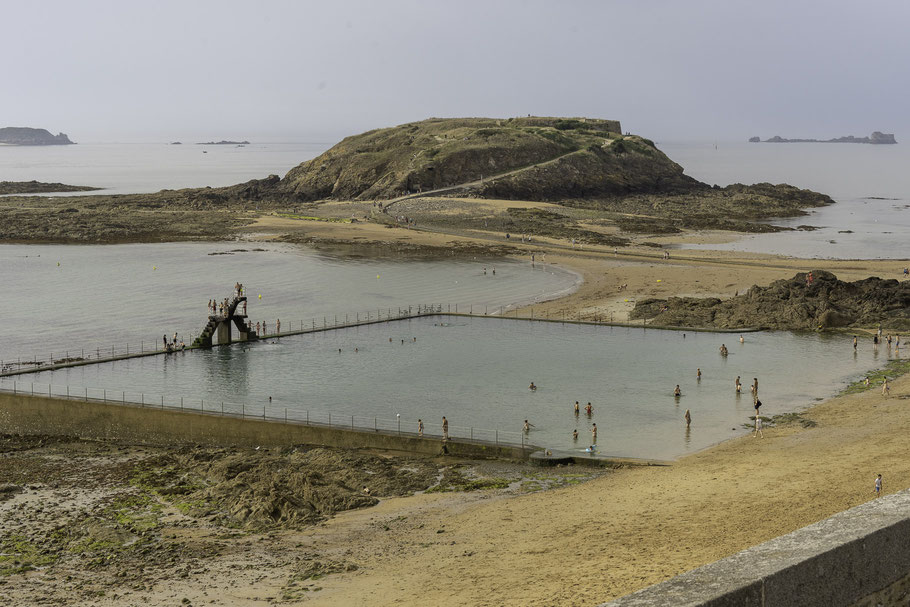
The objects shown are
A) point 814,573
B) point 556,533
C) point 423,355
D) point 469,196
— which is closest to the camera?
point 814,573

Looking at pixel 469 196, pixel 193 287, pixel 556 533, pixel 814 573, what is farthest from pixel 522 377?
pixel 469 196

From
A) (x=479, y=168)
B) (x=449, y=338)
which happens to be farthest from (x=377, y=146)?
(x=449, y=338)

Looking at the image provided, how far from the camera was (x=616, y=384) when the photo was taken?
35312 mm

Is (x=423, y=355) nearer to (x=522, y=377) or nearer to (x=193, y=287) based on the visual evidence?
(x=522, y=377)

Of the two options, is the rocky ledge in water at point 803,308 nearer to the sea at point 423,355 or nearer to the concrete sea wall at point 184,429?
the sea at point 423,355

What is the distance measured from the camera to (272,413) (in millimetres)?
31750

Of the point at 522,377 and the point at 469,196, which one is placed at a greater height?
the point at 469,196

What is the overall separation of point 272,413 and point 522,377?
9918mm

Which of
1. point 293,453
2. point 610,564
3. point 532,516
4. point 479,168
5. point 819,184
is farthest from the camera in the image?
point 819,184

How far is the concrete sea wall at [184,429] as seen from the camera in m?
28.6

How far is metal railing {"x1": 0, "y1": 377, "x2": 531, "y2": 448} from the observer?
2927cm

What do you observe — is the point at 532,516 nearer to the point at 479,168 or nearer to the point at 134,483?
the point at 134,483

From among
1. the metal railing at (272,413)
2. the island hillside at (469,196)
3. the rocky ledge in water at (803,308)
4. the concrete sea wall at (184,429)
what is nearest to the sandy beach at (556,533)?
the concrete sea wall at (184,429)

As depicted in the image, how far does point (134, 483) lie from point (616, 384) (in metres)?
17.4
